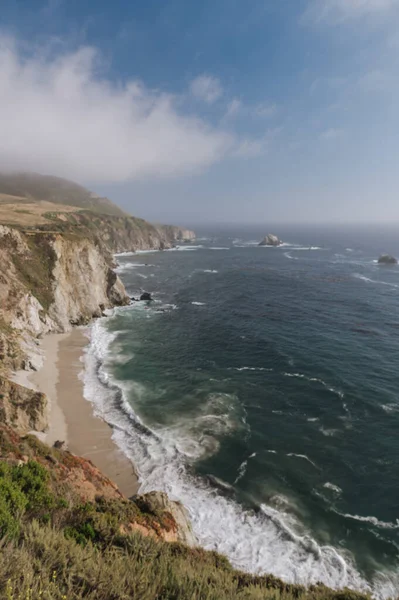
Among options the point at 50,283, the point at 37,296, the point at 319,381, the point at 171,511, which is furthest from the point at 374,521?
the point at 50,283

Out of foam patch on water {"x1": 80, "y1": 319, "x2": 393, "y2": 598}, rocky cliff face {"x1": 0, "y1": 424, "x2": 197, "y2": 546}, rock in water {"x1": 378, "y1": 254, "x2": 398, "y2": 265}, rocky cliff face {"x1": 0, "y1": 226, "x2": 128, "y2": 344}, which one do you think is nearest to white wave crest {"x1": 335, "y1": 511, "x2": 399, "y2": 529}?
foam patch on water {"x1": 80, "y1": 319, "x2": 393, "y2": 598}

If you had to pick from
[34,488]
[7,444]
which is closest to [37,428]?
[7,444]

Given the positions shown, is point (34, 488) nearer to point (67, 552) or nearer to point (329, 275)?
point (67, 552)

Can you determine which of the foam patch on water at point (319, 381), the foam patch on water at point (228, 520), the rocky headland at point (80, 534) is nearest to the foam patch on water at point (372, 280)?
the foam patch on water at point (319, 381)

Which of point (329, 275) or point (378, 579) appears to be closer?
point (378, 579)

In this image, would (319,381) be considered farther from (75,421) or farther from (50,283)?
(50,283)
